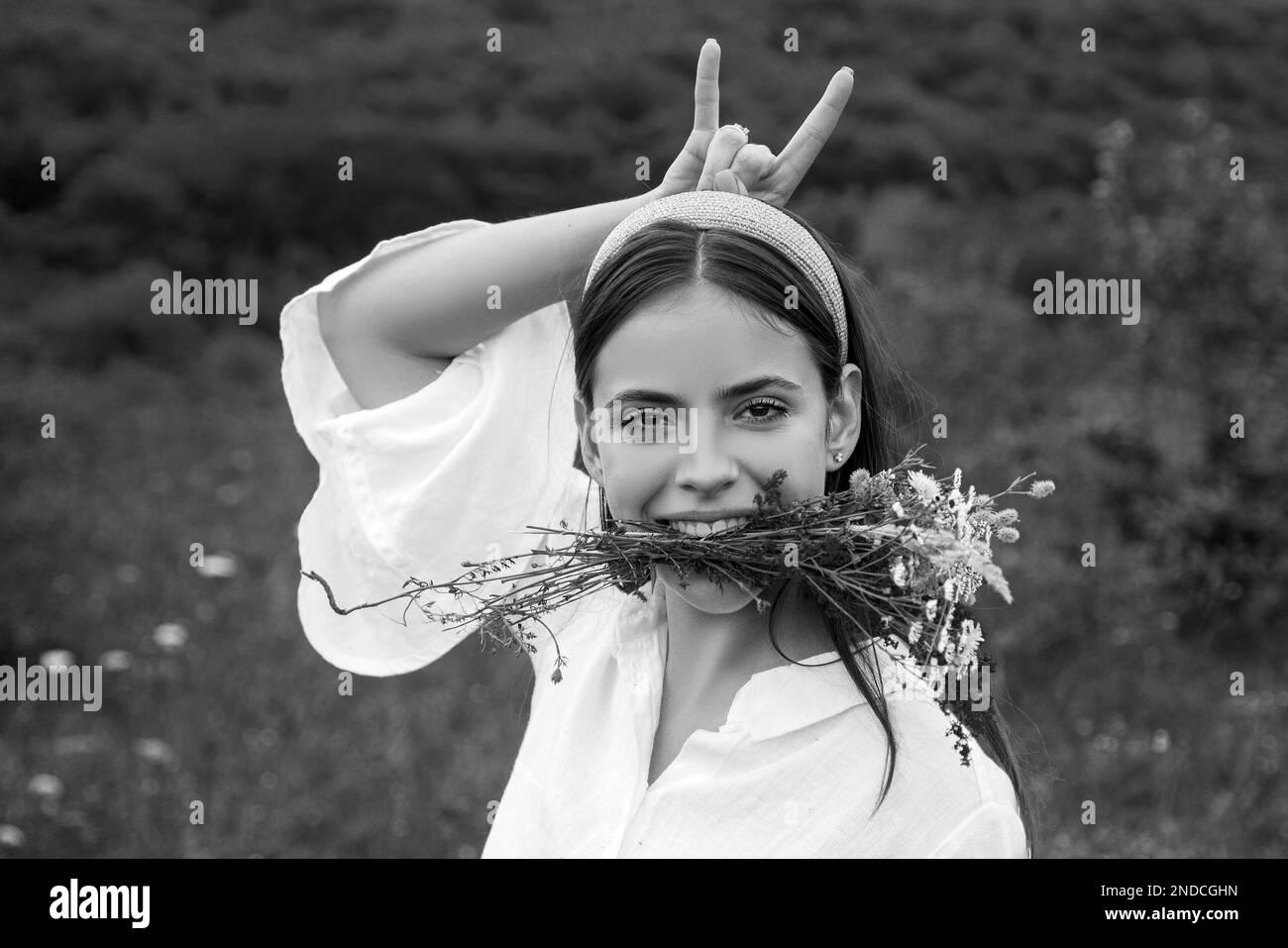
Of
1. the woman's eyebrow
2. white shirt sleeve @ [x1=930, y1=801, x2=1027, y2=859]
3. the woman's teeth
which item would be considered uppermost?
the woman's eyebrow

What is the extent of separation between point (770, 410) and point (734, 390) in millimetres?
55

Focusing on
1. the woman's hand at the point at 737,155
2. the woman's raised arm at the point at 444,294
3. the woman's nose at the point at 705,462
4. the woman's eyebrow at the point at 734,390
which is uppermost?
the woman's hand at the point at 737,155

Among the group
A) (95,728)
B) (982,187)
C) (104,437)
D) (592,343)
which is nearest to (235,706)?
(95,728)

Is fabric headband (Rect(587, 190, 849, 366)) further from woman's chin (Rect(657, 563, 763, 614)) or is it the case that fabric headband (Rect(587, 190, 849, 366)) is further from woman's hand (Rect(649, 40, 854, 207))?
woman's chin (Rect(657, 563, 763, 614))

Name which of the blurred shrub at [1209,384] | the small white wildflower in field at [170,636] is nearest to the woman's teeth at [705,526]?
the small white wildflower in field at [170,636]

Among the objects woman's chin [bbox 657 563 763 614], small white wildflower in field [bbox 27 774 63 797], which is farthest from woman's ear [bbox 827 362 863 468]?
small white wildflower in field [bbox 27 774 63 797]

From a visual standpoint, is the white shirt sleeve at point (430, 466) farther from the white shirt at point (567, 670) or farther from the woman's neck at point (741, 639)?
the woman's neck at point (741, 639)

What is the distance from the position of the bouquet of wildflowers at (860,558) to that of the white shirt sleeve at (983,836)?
0.13 m

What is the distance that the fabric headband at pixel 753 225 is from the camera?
1.91 meters

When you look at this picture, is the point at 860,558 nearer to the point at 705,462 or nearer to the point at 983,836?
Result: the point at 705,462

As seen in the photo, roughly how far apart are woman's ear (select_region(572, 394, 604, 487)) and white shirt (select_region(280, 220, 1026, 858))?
0.24m

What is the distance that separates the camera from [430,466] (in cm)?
223

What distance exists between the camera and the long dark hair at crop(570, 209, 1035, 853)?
1.87 m

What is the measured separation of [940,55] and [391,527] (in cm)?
907
